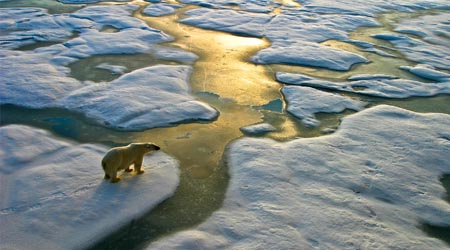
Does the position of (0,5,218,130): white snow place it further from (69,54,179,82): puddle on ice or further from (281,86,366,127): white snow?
(281,86,366,127): white snow

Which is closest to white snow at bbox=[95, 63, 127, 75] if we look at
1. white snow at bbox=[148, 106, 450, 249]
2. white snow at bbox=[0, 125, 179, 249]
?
white snow at bbox=[0, 125, 179, 249]

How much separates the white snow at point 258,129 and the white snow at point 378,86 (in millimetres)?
1862

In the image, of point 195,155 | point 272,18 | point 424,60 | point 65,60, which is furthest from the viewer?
point 272,18

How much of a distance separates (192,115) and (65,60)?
3.28m

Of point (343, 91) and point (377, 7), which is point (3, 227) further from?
point (377, 7)

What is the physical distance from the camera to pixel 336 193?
160 inches

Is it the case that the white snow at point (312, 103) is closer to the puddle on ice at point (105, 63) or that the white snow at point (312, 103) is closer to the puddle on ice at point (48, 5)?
the puddle on ice at point (105, 63)

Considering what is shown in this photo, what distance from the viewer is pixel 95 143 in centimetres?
476

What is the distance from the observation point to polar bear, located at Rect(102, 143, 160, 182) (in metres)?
3.88

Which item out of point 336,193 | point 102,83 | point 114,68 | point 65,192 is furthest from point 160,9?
point 336,193

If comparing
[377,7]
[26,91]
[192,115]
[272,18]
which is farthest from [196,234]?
[377,7]

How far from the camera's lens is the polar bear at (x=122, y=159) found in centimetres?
388

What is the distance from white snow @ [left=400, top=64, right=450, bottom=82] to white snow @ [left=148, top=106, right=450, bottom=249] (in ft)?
8.49

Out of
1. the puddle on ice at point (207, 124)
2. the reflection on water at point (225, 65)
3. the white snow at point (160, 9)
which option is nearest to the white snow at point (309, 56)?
the puddle on ice at point (207, 124)
